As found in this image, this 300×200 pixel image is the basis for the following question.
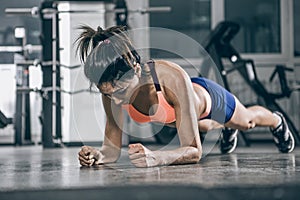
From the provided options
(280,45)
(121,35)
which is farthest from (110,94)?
(280,45)

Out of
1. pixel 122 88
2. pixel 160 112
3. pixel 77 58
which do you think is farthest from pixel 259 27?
pixel 122 88

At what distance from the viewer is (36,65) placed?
167 inches

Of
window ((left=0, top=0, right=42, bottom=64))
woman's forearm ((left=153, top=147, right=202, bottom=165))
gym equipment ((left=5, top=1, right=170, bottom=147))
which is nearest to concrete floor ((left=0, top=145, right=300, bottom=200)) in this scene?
woman's forearm ((left=153, top=147, right=202, bottom=165))

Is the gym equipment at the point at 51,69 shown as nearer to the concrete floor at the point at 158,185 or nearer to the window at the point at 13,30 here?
the window at the point at 13,30

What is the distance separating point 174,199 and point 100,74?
69cm

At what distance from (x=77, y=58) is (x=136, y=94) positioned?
2.40 meters

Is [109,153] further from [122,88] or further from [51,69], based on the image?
[51,69]

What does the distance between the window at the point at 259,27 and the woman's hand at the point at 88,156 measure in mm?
3508

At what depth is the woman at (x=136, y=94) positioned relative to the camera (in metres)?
1.88

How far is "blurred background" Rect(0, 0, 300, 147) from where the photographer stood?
14.1 ft

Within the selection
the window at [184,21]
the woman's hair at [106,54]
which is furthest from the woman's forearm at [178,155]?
the window at [184,21]

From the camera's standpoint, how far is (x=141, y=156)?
188 centimetres

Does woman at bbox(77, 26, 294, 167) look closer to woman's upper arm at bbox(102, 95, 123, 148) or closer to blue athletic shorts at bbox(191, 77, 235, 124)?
woman's upper arm at bbox(102, 95, 123, 148)

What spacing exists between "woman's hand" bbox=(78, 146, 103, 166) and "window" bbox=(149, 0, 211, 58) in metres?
3.28
